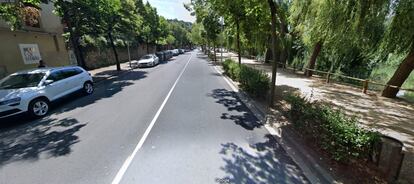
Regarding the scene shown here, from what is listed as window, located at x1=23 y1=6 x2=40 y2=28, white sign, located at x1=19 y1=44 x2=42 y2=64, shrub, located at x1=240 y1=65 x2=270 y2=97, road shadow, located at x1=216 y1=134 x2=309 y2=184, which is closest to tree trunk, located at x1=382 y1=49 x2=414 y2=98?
shrub, located at x1=240 y1=65 x2=270 y2=97

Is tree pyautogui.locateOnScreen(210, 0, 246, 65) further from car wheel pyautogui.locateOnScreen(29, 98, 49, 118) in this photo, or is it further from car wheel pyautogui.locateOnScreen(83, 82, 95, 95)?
car wheel pyautogui.locateOnScreen(29, 98, 49, 118)

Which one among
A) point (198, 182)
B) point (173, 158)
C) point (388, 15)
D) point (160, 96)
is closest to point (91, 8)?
point (160, 96)

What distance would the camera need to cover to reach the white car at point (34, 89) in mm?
6402

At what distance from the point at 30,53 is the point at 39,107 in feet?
33.2

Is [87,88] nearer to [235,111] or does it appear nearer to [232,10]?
[235,111]

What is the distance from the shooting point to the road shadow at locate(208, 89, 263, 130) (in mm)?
6102

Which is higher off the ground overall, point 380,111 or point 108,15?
point 108,15

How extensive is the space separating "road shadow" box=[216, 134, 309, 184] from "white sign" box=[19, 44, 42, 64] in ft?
51.5

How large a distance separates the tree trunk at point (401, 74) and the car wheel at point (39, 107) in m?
13.2

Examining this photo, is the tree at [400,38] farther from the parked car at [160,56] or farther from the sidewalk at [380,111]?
the parked car at [160,56]

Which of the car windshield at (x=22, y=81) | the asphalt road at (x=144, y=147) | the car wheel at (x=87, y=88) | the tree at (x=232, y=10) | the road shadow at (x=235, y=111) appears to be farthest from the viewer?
the car wheel at (x=87, y=88)

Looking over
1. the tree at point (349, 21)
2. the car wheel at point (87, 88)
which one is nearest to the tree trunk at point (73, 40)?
the car wheel at point (87, 88)

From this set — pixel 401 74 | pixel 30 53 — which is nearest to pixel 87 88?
pixel 30 53

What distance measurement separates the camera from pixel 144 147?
471 centimetres
